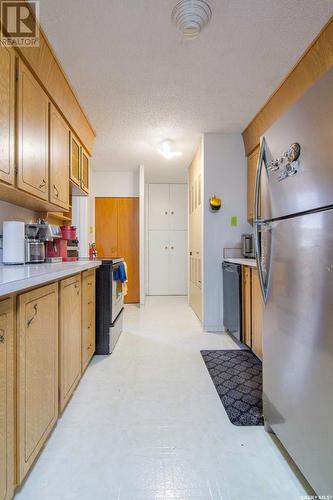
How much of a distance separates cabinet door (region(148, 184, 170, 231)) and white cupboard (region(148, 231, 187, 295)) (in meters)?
0.18

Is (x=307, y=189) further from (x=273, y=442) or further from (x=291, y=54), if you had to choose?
(x=291, y=54)

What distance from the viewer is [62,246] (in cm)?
266

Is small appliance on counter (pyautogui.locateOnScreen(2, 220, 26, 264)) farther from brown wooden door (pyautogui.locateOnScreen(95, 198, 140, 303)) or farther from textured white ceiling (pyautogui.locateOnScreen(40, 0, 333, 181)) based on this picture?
brown wooden door (pyautogui.locateOnScreen(95, 198, 140, 303))

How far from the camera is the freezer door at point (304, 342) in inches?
38.5

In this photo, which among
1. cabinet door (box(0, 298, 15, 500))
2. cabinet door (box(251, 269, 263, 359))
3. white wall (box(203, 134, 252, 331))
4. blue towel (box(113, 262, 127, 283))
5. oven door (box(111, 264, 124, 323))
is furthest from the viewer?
white wall (box(203, 134, 252, 331))

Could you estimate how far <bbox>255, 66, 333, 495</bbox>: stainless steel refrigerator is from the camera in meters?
0.98

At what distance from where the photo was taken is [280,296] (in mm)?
1324

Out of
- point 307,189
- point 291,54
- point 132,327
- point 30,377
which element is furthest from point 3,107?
point 132,327

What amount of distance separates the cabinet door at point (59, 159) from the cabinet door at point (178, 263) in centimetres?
371

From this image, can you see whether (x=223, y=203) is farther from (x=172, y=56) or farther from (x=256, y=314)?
(x=172, y=56)
